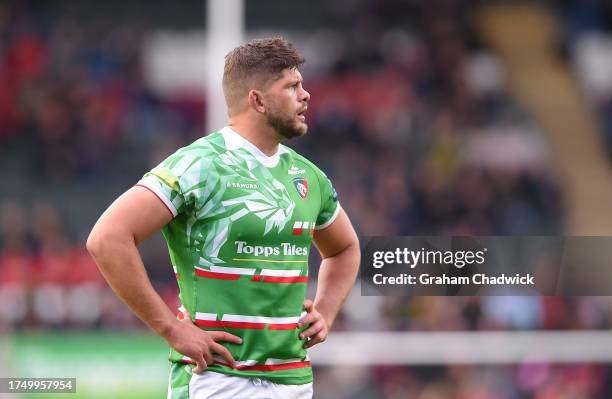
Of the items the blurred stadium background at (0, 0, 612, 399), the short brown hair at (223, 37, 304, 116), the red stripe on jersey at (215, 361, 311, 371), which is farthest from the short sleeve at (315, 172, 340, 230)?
the blurred stadium background at (0, 0, 612, 399)

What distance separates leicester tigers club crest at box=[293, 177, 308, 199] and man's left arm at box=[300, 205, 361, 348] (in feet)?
0.82

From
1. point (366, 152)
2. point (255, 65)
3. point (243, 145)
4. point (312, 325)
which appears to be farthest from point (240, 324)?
point (366, 152)

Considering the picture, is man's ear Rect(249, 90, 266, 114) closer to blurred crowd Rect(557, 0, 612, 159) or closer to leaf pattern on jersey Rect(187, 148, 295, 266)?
leaf pattern on jersey Rect(187, 148, 295, 266)

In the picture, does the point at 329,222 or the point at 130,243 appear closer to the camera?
the point at 130,243

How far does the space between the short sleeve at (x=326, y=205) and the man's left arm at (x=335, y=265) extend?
0.08 ft

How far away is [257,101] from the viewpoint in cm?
346

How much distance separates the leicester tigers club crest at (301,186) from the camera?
3506 mm

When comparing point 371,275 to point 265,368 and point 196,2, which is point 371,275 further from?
point 196,2

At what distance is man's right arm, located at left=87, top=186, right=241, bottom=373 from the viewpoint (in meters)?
3.17

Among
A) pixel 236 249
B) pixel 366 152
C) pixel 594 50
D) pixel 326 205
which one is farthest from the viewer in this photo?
pixel 594 50

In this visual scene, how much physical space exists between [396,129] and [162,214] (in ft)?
27.1

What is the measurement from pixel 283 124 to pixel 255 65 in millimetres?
192

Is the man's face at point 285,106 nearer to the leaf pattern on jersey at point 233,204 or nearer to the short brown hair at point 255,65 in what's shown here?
the short brown hair at point 255,65

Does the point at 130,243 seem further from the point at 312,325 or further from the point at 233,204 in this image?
the point at 312,325
